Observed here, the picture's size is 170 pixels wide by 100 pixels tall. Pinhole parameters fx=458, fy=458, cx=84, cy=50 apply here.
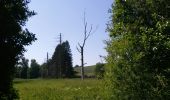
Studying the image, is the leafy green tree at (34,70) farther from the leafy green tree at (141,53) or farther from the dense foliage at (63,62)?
the leafy green tree at (141,53)

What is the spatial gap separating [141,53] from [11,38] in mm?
5906

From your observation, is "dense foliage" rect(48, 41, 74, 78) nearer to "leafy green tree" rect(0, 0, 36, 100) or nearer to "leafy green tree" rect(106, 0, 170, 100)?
"leafy green tree" rect(106, 0, 170, 100)

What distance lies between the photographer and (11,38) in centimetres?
1920

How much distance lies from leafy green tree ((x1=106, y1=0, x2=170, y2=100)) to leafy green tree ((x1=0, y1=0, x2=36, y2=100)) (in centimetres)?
444

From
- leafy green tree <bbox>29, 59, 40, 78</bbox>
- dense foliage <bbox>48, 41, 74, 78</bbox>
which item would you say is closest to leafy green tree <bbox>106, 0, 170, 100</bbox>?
dense foliage <bbox>48, 41, 74, 78</bbox>

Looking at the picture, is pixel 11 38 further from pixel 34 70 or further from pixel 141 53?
pixel 34 70

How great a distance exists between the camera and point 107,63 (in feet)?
74.3

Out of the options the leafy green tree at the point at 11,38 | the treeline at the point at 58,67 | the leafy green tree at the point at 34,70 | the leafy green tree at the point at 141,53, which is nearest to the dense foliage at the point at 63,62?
the treeline at the point at 58,67

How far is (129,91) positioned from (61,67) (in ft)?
359

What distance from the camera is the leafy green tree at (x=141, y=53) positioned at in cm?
2073

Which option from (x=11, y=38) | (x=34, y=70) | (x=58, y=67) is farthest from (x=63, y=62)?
(x=11, y=38)

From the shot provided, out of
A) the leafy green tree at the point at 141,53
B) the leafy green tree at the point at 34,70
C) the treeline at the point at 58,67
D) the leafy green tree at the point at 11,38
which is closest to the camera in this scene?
the leafy green tree at the point at 11,38

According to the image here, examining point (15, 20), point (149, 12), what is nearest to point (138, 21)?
point (149, 12)

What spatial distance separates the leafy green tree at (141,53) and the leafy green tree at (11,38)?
444 centimetres
